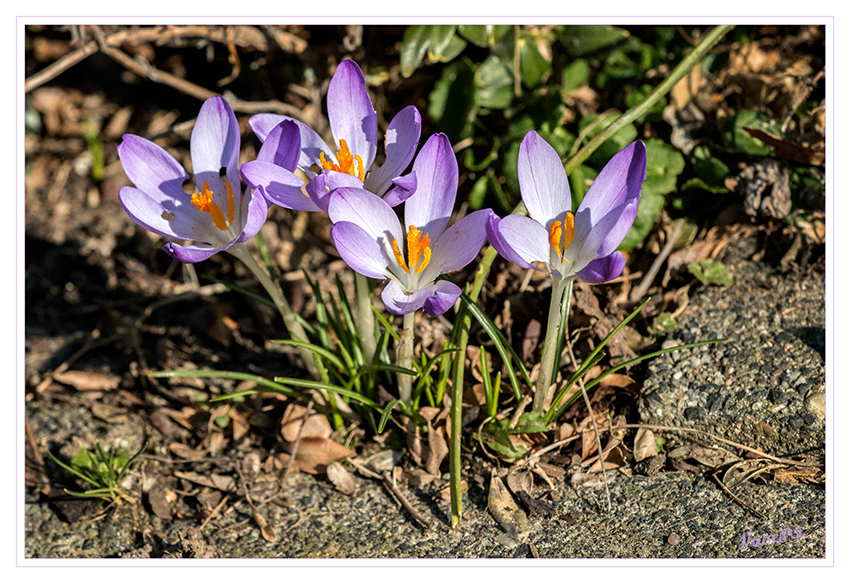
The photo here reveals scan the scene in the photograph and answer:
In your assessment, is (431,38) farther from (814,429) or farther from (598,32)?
(814,429)

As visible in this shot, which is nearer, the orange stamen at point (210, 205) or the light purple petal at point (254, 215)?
the light purple petal at point (254, 215)

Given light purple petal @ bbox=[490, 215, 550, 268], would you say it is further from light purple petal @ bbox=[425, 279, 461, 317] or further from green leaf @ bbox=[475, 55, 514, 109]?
green leaf @ bbox=[475, 55, 514, 109]

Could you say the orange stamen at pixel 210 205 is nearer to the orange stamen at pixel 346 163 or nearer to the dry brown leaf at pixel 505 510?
the orange stamen at pixel 346 163

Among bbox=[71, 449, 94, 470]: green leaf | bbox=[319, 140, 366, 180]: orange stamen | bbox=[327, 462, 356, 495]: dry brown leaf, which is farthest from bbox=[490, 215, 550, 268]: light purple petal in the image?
bbox=[71, 449, 94, 470]: green leaf

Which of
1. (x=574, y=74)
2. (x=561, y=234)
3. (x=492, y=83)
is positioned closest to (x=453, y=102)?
(x=492, y=83)

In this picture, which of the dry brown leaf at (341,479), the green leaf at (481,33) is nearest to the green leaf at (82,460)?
the dry brown leaf at (341,479)

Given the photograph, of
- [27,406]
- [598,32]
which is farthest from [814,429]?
[27,406]
